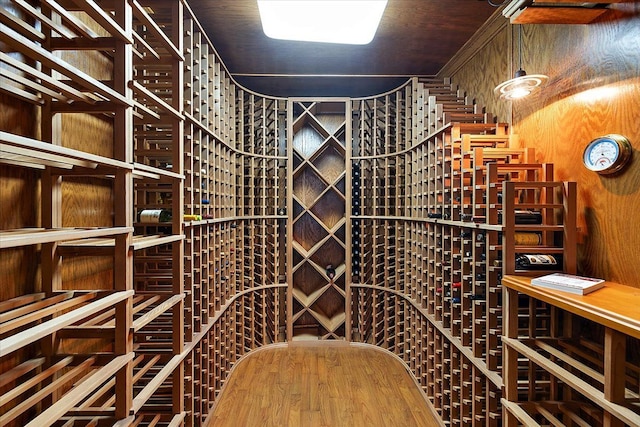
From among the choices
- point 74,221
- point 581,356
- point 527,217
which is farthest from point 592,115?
point 74,221

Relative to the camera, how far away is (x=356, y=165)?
3.58m

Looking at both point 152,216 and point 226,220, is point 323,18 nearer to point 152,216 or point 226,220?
point 152,216

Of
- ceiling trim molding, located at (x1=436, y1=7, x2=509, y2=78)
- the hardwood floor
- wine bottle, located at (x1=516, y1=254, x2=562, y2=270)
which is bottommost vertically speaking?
the hardwood floor

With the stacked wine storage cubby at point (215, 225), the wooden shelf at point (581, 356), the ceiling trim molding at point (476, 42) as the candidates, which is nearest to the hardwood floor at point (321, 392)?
the stacked wine storage cubby at point (215, 225)

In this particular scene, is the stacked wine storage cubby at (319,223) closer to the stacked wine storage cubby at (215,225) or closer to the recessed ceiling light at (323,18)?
the stacked wine storage cubby at (215,225)

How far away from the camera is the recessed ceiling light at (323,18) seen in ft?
5.11

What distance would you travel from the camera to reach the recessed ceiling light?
156 cm

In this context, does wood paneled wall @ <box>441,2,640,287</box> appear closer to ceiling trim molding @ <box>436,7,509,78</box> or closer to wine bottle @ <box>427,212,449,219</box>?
ceiling trim molding @ <box>436,7,509,78</box>

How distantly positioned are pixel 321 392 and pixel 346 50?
2.39m

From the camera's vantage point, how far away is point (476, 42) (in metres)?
2.44

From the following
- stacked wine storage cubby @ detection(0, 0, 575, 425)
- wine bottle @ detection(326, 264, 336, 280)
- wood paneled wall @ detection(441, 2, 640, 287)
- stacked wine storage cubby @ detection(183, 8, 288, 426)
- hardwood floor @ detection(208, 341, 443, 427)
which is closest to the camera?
stacked wine storage cubby @ detection(0, 0, 575, 425)

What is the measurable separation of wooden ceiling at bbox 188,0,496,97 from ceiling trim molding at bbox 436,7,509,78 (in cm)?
3

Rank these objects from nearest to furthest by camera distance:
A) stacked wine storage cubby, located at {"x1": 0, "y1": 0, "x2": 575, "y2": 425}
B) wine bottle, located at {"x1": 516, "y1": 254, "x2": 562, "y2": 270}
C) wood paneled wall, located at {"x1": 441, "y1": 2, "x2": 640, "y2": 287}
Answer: stacked wine storage cubby, located at {"x1": 0, "y1": 0, "x2": 575, "y2": 425}
wood paneled wall, located at {"x1": 441, "y1": 2, "x2": 640, "y2": 287}
wine bottle, located at {"x1": 516, "y1": 254, "x2": 562, "y2": 270}

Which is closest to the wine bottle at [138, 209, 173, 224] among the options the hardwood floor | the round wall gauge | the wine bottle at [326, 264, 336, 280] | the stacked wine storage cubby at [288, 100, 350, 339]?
the hardwood floor
